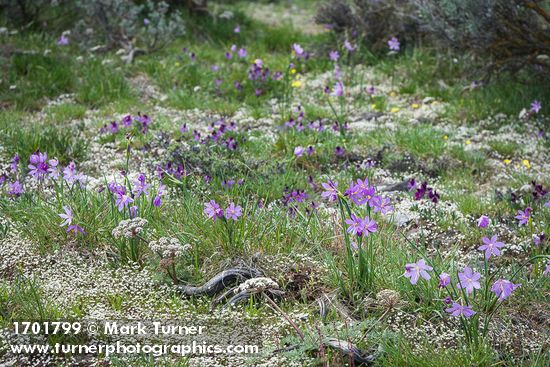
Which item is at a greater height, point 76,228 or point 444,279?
point 444,279

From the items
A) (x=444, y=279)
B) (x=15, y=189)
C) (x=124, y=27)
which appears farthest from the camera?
(x=124, y=27)

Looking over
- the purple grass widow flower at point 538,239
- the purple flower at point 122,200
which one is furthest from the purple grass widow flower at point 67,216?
the purple grass widow flower at point 538,239

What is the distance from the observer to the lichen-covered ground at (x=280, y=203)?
318cm

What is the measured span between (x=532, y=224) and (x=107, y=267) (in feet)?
8.54

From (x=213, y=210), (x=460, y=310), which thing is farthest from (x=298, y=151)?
(x=460, y=310)

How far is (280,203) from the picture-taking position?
4.46 m

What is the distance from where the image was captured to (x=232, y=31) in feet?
30.2

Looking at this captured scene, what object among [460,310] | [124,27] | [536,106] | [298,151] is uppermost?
[460,310]

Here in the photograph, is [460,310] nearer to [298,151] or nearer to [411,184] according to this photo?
[411,184]

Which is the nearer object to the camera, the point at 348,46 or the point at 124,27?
the point at 348,46

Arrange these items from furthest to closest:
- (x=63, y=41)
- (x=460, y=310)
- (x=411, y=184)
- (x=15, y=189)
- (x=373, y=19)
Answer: (x=373, y=19) < (x=63, y=41) < (x=411, y=184) < (x=15, y=189) < (x=460, y=310)

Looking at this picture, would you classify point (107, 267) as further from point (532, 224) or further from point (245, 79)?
point (245, 79)

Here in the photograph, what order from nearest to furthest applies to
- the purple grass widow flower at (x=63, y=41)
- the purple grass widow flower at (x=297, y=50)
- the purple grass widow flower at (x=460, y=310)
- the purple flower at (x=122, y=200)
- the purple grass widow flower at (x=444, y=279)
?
1. the purple grass widow flower at (x=460, y=310)
2. the purple grass widow flower at (x=444, y=279)
3. the purple flower at (x=122, y=200)
4. the purple grass widow flower at (x=297, y=50)
5. the purple grass widow flower at (x=63, y=41)

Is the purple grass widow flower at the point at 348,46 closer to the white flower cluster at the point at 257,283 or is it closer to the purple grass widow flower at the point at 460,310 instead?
the white flower cluster at the point at 257,283
